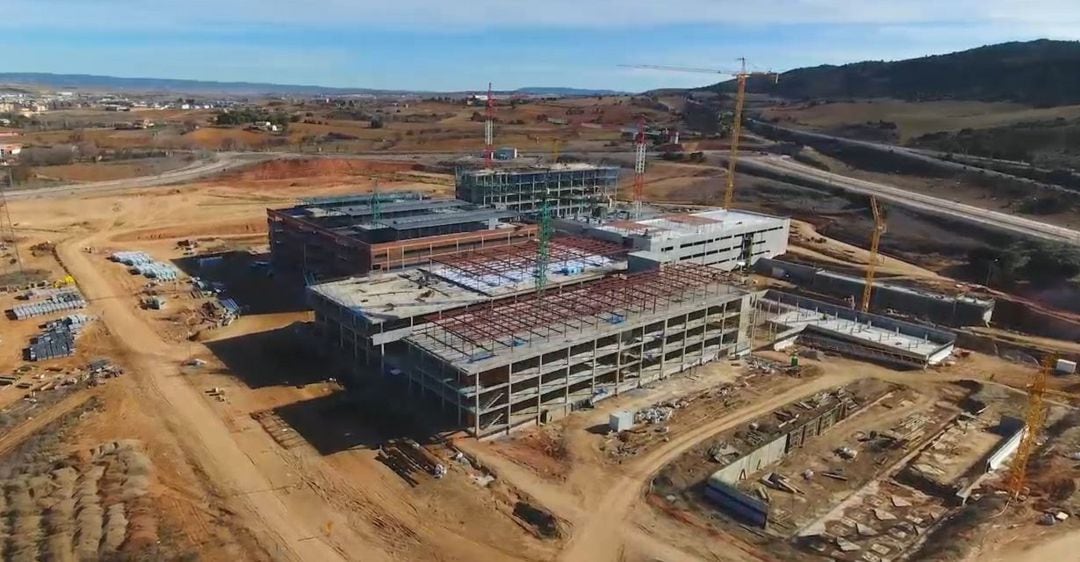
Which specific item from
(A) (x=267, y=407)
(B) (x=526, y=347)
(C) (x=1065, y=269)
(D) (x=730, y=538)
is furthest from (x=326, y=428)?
(C) (x=1065, y=269)

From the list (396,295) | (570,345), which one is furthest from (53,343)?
(570,345)

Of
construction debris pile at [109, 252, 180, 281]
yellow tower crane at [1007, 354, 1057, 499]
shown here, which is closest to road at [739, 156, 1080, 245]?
yellow tower crane at [1007, 354, 1057, 499]

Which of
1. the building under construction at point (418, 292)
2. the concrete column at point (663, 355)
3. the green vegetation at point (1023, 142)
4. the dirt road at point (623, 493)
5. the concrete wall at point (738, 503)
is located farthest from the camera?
the green vegetation at point (1023, 142)

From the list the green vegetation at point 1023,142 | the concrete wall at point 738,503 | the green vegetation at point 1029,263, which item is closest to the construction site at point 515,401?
the concrete wall at point 738,503

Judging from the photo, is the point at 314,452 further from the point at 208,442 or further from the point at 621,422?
the point at 621,422

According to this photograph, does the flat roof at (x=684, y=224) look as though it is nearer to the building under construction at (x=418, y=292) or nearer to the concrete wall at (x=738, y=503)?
the building under construction at (x=418, y=292)

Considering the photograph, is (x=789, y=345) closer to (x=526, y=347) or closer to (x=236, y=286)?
(x=526, y=347)
